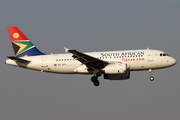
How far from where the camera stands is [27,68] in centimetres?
4850

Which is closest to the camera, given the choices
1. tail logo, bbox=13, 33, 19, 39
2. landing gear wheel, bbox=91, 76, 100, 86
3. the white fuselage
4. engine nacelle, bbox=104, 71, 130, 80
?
the white fuselage

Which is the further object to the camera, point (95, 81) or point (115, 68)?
point (95, 81)

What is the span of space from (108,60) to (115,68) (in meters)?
1.91

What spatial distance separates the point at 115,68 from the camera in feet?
149

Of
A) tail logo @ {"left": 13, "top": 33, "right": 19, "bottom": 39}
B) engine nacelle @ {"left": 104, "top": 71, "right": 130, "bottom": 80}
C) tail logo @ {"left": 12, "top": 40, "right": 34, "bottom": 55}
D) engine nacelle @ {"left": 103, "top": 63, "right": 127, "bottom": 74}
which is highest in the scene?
tail logo @ {"left": 13, "top": 33, "right": 19, "bottom": 39}

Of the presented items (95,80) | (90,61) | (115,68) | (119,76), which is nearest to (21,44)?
(90,61)

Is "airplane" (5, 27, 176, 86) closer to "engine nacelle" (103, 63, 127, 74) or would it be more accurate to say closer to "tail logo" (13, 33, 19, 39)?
"engine nacelle" (103, 63, 127, 74)

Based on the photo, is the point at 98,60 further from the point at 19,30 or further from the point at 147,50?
the point at 19,30

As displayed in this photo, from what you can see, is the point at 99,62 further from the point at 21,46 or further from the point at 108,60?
the point at 21,46

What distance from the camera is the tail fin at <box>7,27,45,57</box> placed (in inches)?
1970

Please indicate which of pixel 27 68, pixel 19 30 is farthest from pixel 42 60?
pixel 19 30

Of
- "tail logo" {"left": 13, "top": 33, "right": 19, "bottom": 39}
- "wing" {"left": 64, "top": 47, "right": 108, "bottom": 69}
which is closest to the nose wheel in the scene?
"wing" {"left": 64, "top": 47, "right": 108, "bottom": 69}

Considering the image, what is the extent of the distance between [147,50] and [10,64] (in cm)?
1884

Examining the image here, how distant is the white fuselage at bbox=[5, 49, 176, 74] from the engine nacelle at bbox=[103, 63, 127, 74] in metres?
0.79
